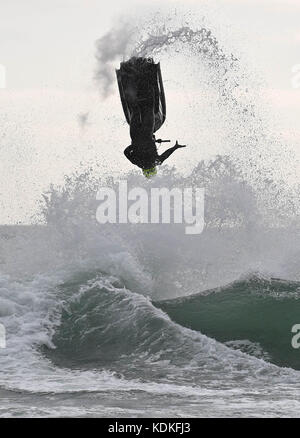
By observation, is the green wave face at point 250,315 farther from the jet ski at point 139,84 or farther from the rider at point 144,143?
the jet ski at point 139,84

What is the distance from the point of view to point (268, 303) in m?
16.1

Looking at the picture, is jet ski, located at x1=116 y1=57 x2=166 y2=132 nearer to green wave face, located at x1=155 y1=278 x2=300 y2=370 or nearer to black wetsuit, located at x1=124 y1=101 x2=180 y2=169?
black wetsuit, located at x1=124 y1=101 x2=180 y2=169

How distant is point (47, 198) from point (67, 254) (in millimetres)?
2159

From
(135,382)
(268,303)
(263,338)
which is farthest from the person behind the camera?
(268,303)

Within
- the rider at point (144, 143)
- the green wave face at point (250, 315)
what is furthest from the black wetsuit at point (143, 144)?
the green wave face at point (250, 315)

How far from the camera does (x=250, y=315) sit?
15.4m

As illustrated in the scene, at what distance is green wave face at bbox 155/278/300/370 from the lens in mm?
13602

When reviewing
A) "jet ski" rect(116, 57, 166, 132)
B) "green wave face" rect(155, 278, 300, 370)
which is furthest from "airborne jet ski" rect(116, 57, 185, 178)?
"green wave face" rect(155, 278, 300, 370)

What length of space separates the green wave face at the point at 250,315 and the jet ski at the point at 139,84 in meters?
4.42

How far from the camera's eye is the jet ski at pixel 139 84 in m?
13.2

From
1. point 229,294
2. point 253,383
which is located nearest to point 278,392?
point 253,383
